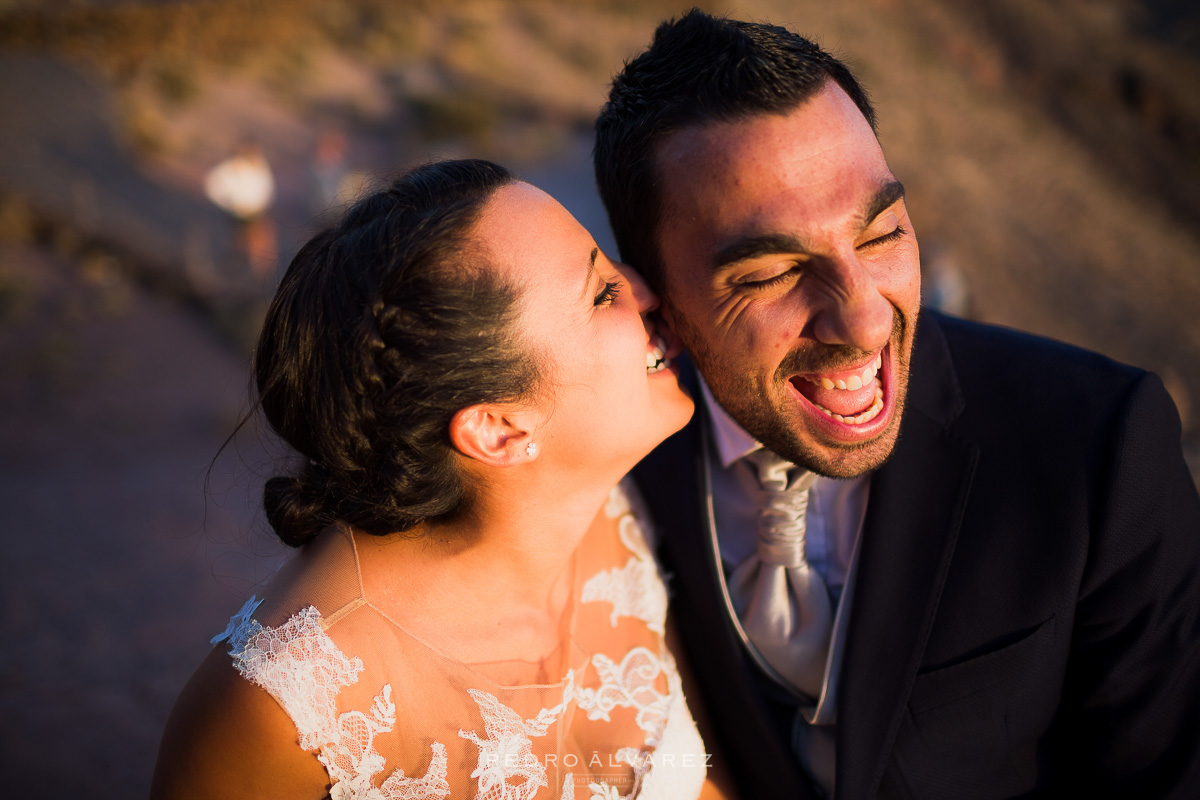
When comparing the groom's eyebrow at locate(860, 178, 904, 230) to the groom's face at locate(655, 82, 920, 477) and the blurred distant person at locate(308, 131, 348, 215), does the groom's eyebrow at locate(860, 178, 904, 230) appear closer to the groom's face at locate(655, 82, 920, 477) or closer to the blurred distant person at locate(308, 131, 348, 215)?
the groom's face at locate(655, 82, 920, 477)

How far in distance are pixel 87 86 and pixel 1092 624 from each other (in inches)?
810

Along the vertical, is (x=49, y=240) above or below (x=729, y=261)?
above

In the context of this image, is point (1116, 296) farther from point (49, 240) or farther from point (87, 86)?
point (87, 86)

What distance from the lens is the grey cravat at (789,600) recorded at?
86.1 inches

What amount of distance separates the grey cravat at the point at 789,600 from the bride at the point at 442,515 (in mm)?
339

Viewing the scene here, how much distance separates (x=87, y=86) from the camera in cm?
1688

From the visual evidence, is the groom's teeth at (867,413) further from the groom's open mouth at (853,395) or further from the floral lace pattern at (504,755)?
the floral lace pattern at (504,755)

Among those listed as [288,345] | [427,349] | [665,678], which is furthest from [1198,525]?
[288,345]

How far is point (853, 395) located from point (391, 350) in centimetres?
119

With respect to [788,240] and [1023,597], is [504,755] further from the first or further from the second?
[788,240]

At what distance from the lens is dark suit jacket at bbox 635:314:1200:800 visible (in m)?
1.91

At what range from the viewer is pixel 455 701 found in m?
2.00

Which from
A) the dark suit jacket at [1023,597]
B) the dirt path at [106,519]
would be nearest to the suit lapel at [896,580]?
the dark suit jacket at [1023,597]

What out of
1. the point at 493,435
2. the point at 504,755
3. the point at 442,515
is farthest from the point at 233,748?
the point at 493,435
